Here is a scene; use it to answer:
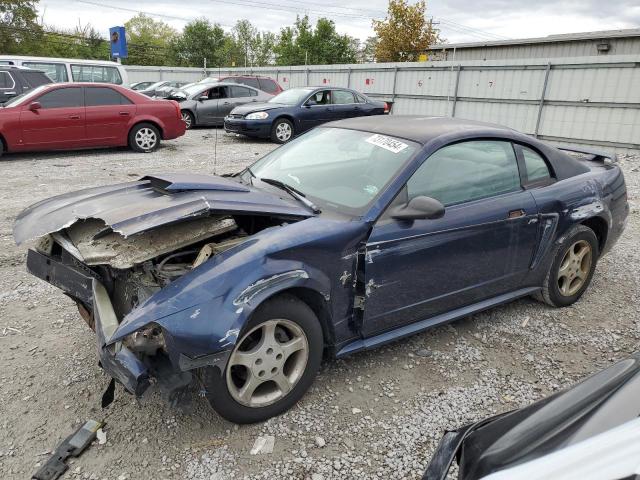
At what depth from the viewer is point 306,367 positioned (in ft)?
8.70

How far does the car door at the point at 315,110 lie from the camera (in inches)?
503

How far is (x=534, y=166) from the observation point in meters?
3.71

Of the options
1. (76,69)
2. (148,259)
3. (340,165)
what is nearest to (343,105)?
(76,69)

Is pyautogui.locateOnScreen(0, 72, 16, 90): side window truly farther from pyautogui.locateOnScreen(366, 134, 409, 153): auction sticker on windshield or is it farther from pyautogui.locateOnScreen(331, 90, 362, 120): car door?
pyautogui.locateOnScreen(366, 134, 409, 153): auction sticker on windshield

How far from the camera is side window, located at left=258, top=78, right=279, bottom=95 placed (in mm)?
17312

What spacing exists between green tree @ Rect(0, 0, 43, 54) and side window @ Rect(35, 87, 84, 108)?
29569 millimetres

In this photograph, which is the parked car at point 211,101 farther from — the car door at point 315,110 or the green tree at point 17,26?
the green tree at point 17,26

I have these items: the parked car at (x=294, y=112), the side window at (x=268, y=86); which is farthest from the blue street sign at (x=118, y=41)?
the parked car at (x=294, y=112)

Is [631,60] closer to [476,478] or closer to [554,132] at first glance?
[554,132]

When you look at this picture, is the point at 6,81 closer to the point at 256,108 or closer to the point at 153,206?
the point at 256,108

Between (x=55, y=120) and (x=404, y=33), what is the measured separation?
106 ft

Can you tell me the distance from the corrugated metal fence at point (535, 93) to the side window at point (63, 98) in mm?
5919

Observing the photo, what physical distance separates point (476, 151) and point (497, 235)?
60cm

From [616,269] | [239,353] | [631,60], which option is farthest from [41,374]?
[631,60]
